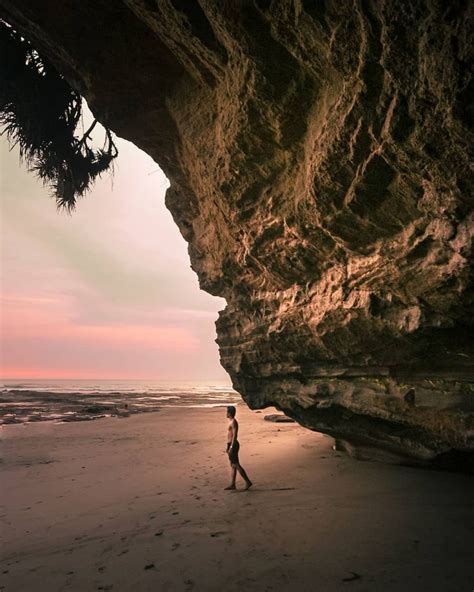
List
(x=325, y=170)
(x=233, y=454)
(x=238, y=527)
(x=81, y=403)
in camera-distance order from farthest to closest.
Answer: (x=81, y=403) → (x=233, y=454) → (x=238, y=527) → (x=325, y=170)

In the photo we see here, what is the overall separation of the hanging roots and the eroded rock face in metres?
1.62

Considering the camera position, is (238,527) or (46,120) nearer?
(238,527)

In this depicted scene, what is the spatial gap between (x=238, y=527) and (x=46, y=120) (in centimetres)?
1027

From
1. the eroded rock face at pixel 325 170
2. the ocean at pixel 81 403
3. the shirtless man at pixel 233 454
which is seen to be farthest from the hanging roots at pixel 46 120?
the ocean at pixel 81 403

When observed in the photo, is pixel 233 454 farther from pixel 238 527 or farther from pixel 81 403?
pixel 81 403

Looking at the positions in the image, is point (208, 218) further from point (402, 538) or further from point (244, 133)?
point (402, 538)

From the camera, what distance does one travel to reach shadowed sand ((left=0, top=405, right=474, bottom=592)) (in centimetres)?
448

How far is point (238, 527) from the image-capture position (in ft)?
19.4

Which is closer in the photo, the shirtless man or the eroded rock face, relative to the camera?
the eroded rock face

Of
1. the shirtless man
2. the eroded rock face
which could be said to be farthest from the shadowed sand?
the eroded rock face

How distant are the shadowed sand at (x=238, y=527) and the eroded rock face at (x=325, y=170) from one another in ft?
4.63

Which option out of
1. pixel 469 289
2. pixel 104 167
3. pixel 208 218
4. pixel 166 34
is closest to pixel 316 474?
pixel 469 289

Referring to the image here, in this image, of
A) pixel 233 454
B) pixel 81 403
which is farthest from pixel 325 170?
pixel 81 403

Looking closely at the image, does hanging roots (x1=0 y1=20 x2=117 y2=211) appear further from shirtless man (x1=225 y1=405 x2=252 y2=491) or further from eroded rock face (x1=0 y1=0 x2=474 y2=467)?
shirtless man (x1=225 y1=405 x2=252 y2=491)
